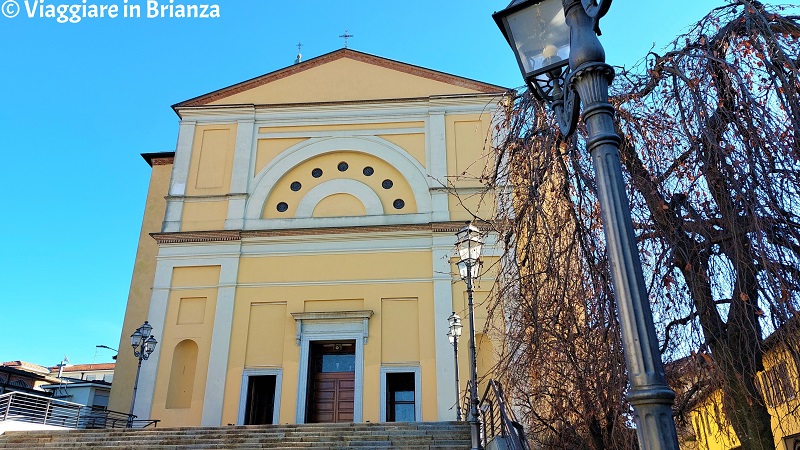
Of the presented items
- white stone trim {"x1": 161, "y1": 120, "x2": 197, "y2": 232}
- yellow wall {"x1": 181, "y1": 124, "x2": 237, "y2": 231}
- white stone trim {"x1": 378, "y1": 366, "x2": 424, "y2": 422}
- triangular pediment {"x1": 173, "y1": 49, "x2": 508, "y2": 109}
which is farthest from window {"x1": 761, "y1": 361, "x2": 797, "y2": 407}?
white stone trim {"x1": 161, "y1": 120, "x2": 197, "y2": 232}

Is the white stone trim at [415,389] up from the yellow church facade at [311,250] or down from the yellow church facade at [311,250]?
down

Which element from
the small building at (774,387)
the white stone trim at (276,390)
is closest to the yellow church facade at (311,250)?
the white stone trim at (276,390)

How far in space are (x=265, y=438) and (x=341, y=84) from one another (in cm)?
1371

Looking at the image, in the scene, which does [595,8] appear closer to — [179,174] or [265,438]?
[265,438]

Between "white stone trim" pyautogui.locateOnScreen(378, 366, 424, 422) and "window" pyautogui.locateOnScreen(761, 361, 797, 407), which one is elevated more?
"white stone trim" pyautogui.locateOnScreen(378, 366, 424, 422)

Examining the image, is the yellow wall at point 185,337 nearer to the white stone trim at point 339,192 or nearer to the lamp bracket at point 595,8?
the white stone trim at point 339,192

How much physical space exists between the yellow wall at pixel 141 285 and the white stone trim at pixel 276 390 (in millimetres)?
3604

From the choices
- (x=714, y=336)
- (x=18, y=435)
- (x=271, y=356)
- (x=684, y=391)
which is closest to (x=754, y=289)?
(x=714, y=336)

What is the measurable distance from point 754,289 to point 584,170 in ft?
6.03

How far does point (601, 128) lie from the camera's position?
3.26m

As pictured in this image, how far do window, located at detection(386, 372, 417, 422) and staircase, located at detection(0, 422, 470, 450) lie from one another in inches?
184

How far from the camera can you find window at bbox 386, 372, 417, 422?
17.2 m

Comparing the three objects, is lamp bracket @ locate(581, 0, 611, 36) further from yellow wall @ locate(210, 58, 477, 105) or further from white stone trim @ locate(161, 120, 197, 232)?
yellow wall @ locate(210, 58, 477, 105)

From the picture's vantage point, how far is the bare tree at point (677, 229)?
4.34 meters
